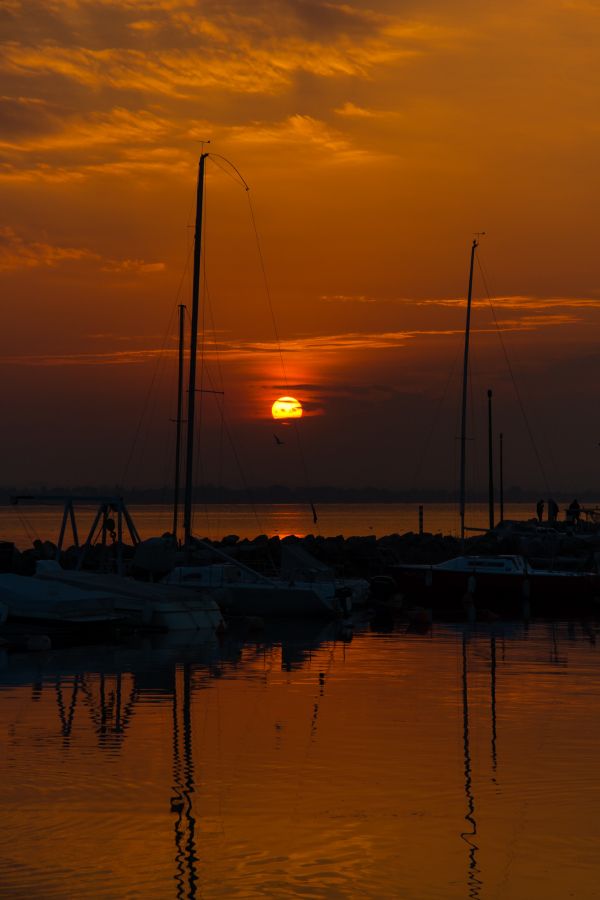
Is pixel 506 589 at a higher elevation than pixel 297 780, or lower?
higher

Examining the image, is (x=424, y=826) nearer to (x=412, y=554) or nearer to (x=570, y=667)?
(x=570, y=667)

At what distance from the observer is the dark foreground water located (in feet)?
47.0

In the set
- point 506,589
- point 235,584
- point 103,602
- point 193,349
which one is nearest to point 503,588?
point 506,589

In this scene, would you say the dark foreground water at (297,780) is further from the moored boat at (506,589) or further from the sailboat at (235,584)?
the moored boat at (506,589)

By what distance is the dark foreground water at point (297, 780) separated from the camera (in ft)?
47.0

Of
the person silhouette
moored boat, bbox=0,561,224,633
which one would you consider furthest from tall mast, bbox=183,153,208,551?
the person silhouette

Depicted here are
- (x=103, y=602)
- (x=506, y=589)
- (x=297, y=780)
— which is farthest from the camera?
(x=506, y=589)

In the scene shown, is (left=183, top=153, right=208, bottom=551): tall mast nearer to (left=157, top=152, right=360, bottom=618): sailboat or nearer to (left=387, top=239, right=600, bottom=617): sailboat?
(left=157, top=152, right=360, bottom=618): sailboat

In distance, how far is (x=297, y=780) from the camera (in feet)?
63.3

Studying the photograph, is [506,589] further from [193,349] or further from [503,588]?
[193,349]

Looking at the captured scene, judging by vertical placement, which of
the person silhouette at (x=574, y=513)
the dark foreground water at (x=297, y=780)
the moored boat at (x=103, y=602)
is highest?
the person silhouette at (x=574, y=513)

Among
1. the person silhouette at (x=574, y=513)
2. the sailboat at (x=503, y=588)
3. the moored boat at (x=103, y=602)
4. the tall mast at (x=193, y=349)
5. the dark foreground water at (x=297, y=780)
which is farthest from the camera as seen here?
the person silhouette at (x=574, y=513)

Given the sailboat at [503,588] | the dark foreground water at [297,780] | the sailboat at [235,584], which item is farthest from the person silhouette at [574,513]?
the dark foreground water at [297,780]

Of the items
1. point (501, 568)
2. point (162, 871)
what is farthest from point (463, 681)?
point (501, 568)
